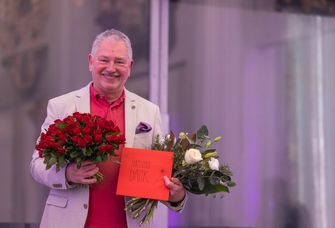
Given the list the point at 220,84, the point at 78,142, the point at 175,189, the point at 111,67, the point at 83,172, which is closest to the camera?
the point at 78,142

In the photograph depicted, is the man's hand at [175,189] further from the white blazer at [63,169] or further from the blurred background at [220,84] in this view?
the blurred background at [220,84]

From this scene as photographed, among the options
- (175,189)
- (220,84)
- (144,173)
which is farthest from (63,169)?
(220,84)

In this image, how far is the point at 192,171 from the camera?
212cm

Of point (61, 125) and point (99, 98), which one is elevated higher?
point (99, 98)

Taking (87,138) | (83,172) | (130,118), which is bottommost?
(83,172)

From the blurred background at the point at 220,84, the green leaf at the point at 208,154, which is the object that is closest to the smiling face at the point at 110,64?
the green leaf at the point at 208,154

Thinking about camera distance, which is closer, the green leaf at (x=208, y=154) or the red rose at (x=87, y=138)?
the red rose at (x=87, y=138)

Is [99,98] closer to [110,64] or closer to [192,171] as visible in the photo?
[110,64]

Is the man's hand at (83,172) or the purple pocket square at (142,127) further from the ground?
the purple pocket square at (142,127)

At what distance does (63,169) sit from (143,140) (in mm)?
379

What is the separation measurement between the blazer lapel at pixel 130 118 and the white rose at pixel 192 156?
0.27m

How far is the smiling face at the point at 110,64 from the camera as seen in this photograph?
2217 millimetres

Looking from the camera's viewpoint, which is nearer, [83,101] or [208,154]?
[208,154]

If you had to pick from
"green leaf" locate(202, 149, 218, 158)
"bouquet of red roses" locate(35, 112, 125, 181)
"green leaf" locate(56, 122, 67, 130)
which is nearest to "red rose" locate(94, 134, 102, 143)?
"bouquet of red roses" locate(35, 112, 125, 181)
